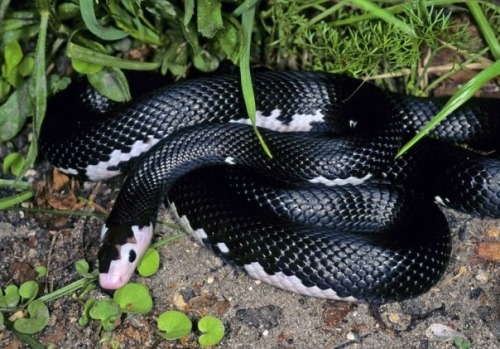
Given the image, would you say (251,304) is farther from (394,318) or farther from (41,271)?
(41,271)

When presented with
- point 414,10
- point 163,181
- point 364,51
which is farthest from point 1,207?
point 414,10

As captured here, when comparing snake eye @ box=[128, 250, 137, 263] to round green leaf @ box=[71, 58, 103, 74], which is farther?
round green leaf @ box=[71, 58, 103, 74]

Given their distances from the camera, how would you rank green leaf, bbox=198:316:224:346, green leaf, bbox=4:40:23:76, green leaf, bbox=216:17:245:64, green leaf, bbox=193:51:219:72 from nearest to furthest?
1. green leaf, bbox=198:316:224:346
2. green leaf, bbox=216:17:245:64
3. green leaf, bbox=4:40:23:76
4. green leaf, bbox=193:51:219:72

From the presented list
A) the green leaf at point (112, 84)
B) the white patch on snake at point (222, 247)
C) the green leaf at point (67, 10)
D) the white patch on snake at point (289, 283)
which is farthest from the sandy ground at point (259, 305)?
the green leaf at point (67, 10)

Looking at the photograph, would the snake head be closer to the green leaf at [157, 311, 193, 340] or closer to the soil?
the soil

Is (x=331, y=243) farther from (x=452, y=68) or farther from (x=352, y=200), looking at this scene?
(x=452, y=68)

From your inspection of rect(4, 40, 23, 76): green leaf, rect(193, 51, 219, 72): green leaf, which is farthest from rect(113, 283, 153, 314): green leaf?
rect(4, 40, 23, 76): green leaf

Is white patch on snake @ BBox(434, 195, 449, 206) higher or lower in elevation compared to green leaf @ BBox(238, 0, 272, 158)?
lower

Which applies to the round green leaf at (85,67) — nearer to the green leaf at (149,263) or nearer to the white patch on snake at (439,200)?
the green leaf at (149,263)

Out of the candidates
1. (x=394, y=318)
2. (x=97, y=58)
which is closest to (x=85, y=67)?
(x=97, y=58)
